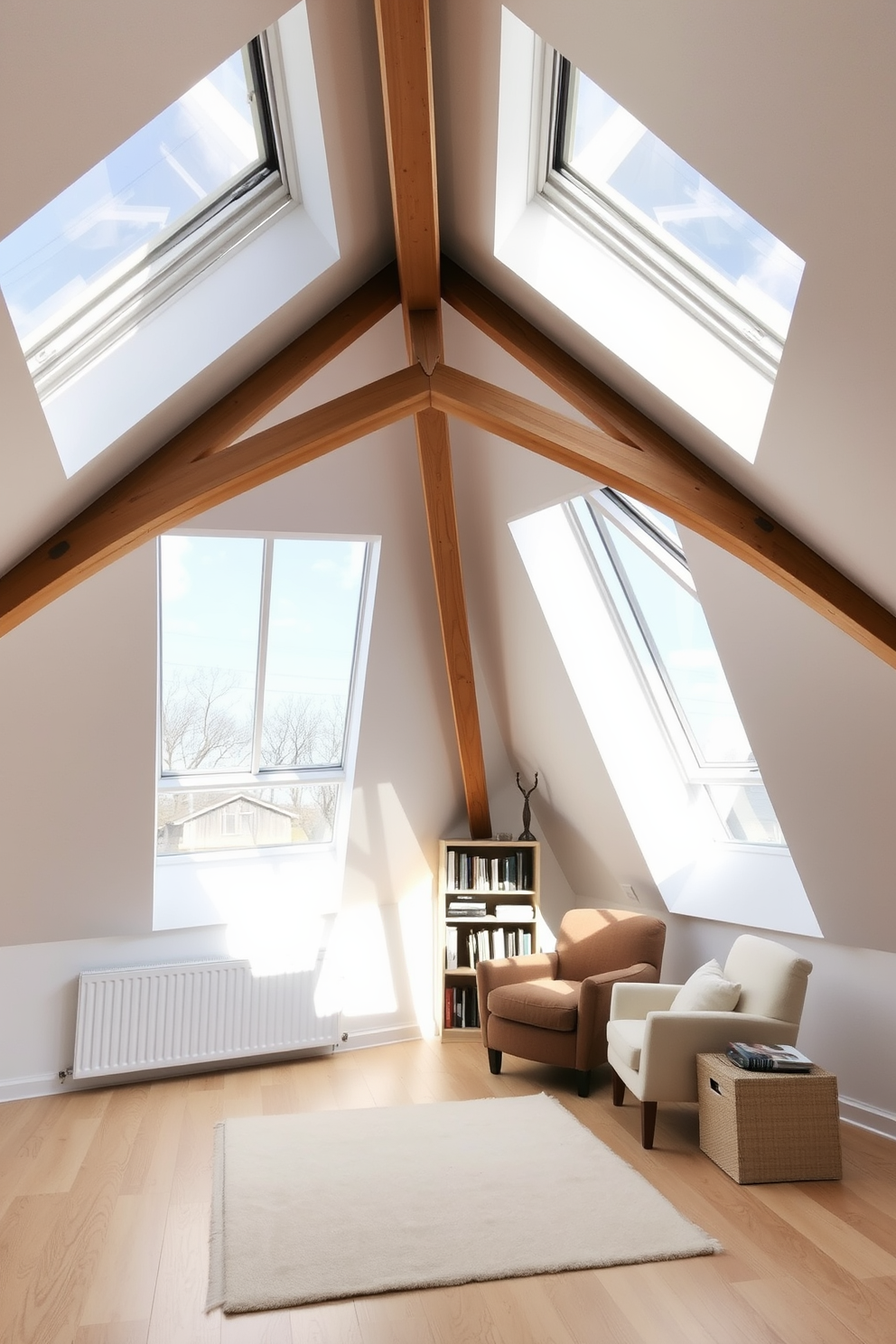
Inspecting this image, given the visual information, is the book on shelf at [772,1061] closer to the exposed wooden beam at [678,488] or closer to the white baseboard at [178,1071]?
Result: the exposed wooden beam at [678,488]

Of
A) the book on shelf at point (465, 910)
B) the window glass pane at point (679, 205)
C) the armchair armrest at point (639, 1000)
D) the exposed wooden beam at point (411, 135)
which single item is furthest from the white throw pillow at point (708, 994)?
the exposed wooden beam at point (411, 135)

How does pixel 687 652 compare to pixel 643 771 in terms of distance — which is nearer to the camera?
pixel 687 652

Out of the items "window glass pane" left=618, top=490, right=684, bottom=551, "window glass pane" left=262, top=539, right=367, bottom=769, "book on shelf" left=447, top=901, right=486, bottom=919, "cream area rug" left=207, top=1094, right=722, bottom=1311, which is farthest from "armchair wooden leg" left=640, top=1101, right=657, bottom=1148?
"window glass pane" left=262, top=539, right=367, bottom=769

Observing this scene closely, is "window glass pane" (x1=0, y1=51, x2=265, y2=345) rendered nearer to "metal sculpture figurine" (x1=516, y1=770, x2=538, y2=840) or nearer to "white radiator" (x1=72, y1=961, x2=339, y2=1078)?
"white radiator" (x1=72, y1=961, x2=339, y2=1078)

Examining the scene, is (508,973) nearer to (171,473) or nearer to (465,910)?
(465,910)

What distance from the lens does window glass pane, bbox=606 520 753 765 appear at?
5.14 m

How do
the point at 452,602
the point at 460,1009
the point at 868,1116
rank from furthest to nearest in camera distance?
the point at 460,1009 < the point at 452,602 < the point at 868,1116

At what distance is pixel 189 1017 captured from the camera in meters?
5.49

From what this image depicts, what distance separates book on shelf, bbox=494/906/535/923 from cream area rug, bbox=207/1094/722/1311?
1.62 meters

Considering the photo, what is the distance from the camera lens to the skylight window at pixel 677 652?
4.96 m

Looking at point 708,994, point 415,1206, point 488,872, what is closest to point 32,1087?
point 415,1206

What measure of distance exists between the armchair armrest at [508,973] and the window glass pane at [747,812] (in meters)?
1.38

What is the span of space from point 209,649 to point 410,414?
2.45 meters

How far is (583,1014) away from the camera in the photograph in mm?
5000
